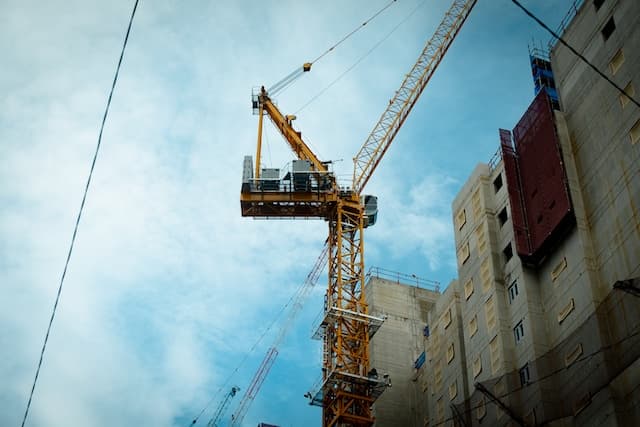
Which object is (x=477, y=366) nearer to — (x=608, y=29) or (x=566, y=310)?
(x=566, y=310)

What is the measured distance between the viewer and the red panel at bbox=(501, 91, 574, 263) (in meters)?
70.9

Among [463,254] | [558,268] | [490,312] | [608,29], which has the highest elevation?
[608,29]

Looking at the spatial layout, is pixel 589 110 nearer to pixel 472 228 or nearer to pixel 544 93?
pixel 544 93

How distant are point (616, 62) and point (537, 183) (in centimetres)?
1158

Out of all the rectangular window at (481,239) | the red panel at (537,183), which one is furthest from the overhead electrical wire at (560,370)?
the rectangular window at (481,239)

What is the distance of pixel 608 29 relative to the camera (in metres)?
70.4

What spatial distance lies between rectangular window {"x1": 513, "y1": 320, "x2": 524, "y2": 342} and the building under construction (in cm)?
12

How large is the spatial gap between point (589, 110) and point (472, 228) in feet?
49.4

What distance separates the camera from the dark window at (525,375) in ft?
221

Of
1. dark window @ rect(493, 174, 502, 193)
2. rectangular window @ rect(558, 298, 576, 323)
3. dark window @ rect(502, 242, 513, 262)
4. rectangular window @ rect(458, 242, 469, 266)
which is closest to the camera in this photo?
rectangular window @ rect(558, 298, 576, 323)

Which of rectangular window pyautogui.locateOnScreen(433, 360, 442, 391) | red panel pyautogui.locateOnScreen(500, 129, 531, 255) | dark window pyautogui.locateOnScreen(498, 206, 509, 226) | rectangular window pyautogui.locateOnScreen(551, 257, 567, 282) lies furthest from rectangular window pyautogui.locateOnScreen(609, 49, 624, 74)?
rectangular window pyautogui.locateOnScreen(433, 360, 442, 391)

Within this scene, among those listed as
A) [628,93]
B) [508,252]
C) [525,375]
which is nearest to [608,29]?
[628,93]

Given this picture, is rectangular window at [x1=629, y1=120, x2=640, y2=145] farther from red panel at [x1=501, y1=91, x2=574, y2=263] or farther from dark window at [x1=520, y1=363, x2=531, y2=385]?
dark window at [x1=520, y1=363, x2=531, y2=385]

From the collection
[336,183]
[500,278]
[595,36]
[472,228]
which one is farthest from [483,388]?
[336,183]
